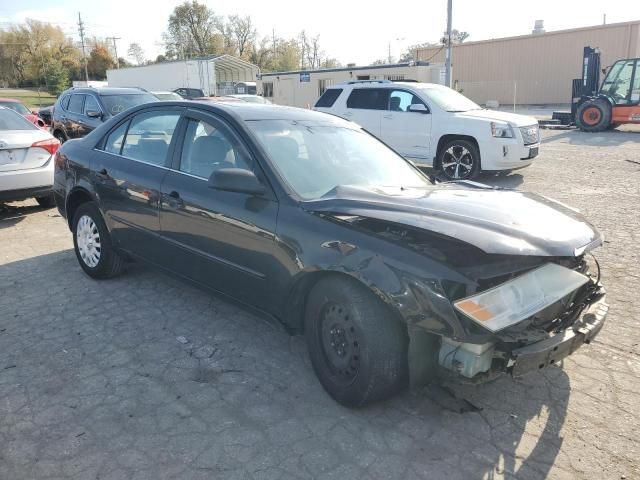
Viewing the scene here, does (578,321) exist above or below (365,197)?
below

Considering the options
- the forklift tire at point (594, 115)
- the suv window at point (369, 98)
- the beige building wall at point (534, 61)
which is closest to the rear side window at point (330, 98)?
the suv window at point (369, 98)

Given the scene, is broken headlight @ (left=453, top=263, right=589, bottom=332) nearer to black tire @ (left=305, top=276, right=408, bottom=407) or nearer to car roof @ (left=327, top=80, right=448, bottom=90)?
black tire @ (left=305, top=276, right=408, bottom=407)

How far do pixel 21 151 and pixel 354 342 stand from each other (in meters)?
6.30

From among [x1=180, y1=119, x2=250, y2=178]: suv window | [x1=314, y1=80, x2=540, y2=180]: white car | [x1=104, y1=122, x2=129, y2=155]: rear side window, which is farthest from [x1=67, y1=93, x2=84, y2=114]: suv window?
[x1=180, y1=119, x2=250, y2=178]: suv window

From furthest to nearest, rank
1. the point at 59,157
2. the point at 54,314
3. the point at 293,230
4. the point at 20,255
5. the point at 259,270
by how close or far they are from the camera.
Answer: the point at 20,255
the point at 59,157
the point at 54,314
the point at 259,270
the point at 293,230

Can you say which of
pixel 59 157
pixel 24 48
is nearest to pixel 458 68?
pixel 59 157

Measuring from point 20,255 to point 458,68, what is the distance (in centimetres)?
4039

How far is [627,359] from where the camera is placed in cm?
351

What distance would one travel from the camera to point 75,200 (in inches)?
201

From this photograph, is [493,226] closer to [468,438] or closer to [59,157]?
[468,438]

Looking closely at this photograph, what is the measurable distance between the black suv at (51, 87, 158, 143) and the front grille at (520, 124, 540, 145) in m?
7.74

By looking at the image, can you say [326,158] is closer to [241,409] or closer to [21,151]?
[241,409]

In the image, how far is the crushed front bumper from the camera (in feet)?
8.30

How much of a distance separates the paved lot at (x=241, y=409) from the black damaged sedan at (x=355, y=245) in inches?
12.8
